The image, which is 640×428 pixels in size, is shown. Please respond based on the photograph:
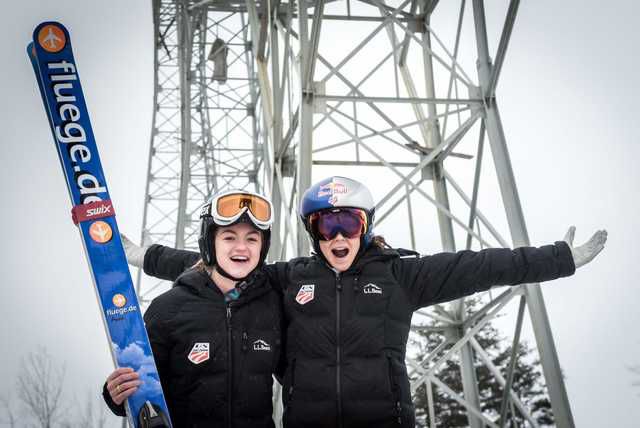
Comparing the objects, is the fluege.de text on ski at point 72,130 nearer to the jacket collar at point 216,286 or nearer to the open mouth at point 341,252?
the jacket collar at point 216,286

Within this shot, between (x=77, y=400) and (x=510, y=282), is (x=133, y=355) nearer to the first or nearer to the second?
(x=510, y=282)

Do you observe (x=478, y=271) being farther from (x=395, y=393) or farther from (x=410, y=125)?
(x=410, y=125)

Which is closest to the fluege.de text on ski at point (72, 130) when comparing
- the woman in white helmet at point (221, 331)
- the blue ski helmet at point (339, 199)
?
the woman in white helmet at point (221, 331)

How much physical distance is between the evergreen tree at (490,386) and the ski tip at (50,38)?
25.6m

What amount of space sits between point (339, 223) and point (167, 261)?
41.6 inches

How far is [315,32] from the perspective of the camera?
4871 millimetres

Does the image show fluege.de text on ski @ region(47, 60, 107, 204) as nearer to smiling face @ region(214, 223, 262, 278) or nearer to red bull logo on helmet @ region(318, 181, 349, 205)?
smiling face @ region(214, 223, 262, 278)

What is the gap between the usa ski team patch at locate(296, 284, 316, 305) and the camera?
2.69 meters

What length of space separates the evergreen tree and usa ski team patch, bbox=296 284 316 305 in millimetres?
25236

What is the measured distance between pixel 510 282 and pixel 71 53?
2.52 m

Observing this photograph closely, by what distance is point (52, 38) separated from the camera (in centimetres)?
301

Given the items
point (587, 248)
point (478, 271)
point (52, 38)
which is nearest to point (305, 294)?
point (478, 271)

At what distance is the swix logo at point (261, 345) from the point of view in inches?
99.1

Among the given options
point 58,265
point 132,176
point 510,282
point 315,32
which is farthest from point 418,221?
point 132,176
